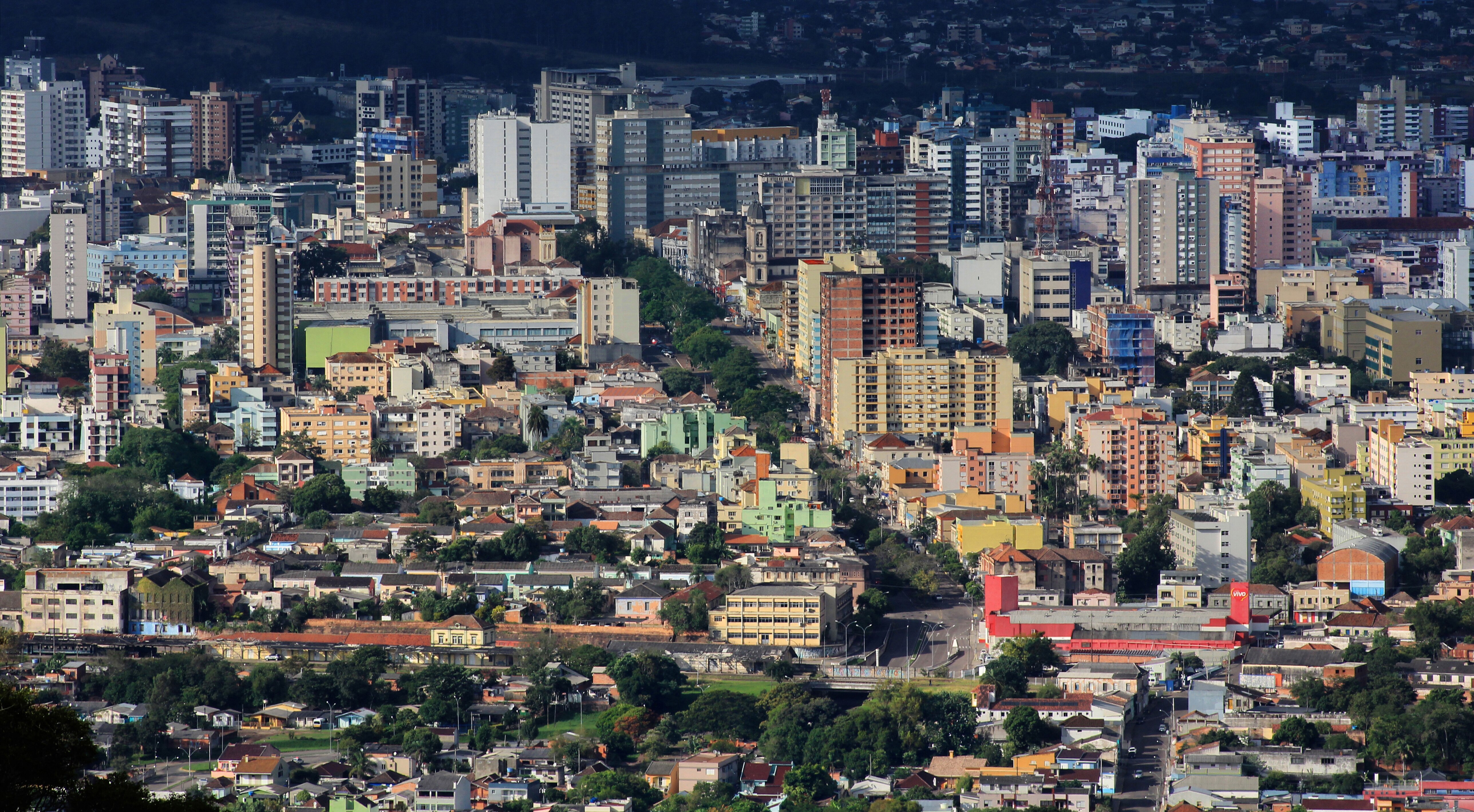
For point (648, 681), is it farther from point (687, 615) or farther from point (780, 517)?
point (780, 517)

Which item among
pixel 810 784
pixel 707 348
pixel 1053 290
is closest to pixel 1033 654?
pixel 810 784

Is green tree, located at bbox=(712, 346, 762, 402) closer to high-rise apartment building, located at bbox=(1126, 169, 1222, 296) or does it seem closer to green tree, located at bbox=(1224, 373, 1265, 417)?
green tree, located at bbox=(1224, 373, 1265, 417)

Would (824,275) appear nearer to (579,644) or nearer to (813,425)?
(813,425)

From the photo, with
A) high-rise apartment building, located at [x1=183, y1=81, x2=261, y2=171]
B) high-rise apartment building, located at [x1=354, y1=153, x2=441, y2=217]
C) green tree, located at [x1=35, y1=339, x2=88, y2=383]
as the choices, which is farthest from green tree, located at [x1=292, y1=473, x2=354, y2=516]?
high-rise apartment building, located at [x1=183, y1=81, x2=261, y2=171]

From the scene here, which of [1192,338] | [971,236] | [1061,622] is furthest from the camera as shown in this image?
[971,236]

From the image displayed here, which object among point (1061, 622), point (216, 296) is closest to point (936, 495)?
point (1061, 622)

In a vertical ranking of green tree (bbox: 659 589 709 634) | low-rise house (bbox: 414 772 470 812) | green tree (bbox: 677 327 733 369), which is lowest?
low-rise house (bbox: 414 772 470 812)
